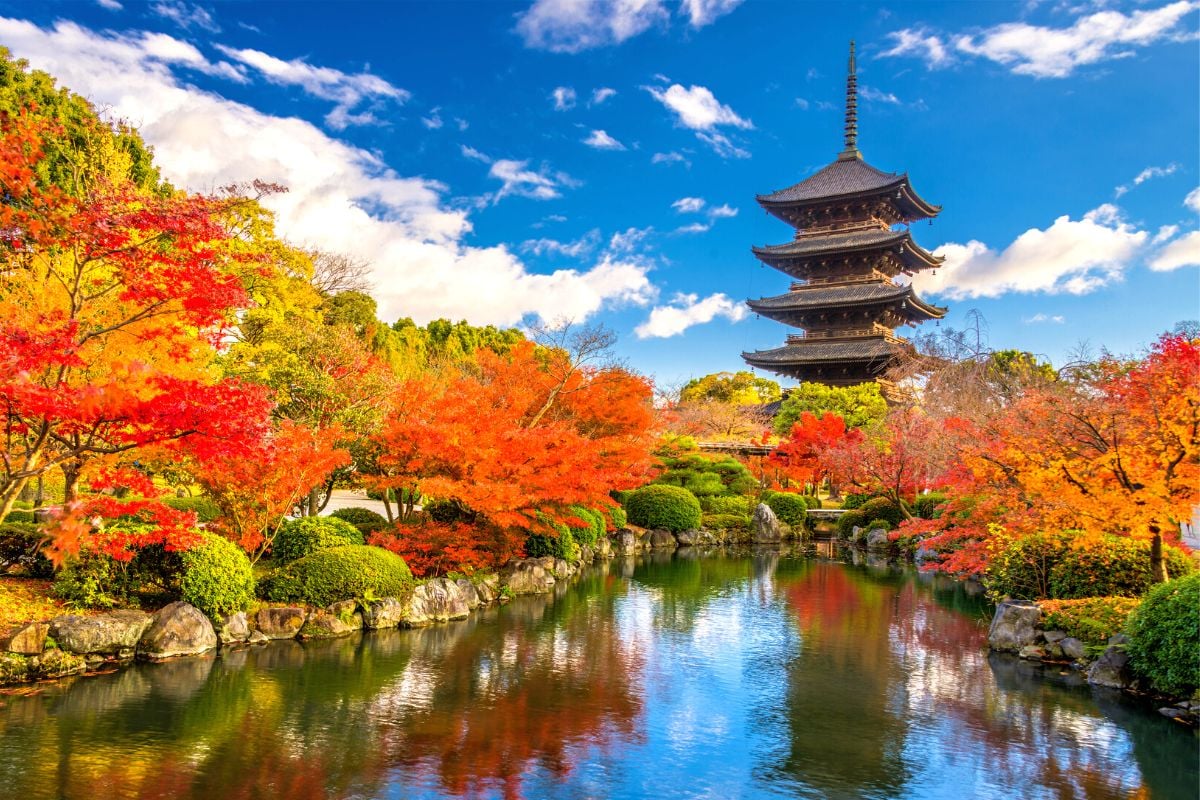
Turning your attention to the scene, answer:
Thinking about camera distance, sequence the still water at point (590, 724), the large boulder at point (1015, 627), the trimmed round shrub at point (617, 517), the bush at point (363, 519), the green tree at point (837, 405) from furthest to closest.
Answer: the green tree at point (837, 405), the trimmed round shrub at point (617, 517), the bush at point (363, 519), the large boulder at point (1015, 627), the still water at point (590, 724)

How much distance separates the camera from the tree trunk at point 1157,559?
9758 millimetres

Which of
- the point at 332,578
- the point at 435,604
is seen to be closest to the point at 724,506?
the point at 435,604

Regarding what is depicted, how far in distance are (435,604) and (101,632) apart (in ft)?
15.0

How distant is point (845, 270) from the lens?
38812mm

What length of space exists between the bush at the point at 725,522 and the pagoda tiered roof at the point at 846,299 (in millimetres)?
14729

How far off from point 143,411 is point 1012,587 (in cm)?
1199

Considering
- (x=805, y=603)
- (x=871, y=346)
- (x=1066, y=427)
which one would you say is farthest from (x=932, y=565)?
(x=871, y=346)

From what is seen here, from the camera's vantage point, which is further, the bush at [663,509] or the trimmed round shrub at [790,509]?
the trimmed round shrub at [790,509]

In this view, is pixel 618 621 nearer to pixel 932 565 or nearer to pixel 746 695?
pixel 746 695

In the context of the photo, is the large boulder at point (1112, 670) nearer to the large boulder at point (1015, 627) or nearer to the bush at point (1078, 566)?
the large boulder at point (1015, 627)

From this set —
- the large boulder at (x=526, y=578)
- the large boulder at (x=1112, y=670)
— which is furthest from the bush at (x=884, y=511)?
the large boulder at (x=1112, y=670)

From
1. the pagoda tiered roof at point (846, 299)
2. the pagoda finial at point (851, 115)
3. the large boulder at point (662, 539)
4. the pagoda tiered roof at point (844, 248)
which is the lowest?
the large boulder at point (662, 539)

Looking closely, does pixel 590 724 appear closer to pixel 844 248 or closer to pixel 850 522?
pixel 850 522

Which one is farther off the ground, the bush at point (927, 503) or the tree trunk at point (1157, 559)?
the bush at point (927, 503)
